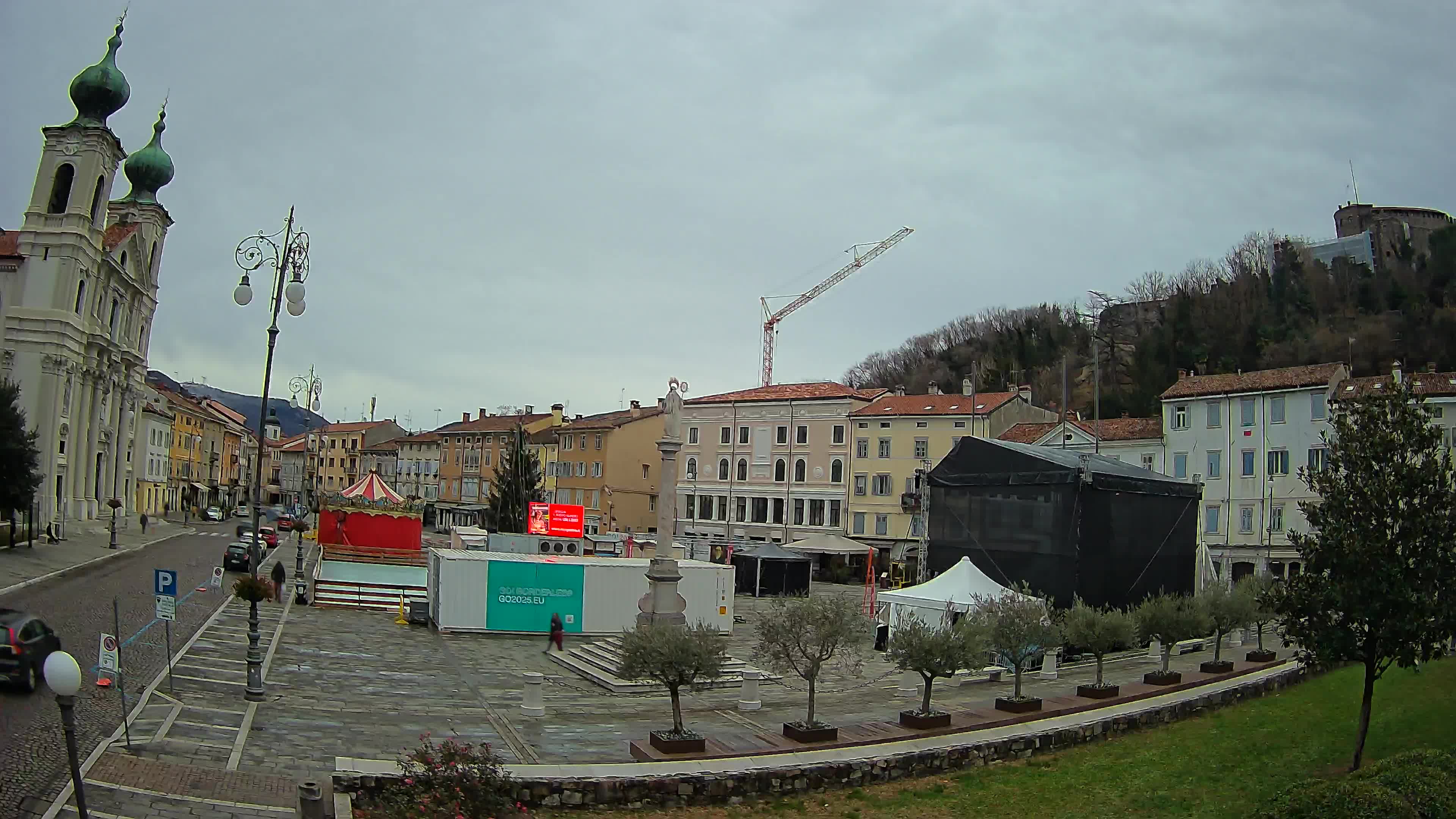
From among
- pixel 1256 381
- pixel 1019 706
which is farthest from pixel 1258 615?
pixel 1256 381

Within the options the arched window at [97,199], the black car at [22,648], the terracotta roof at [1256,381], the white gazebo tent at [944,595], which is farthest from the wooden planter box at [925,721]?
the arched window at [97,199]

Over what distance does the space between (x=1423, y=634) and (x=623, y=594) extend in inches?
846

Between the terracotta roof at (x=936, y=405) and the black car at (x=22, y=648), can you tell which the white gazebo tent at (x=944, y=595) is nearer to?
the black car at (x=22, y=648)

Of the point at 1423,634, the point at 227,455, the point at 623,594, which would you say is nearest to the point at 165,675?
the point at 623,594

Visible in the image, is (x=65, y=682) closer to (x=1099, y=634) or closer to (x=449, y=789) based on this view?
(x=449, y=789)

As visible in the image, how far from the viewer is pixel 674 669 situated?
53.9ft

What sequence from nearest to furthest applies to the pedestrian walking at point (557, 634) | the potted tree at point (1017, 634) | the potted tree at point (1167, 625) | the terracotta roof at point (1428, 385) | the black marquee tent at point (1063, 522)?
1. the potted tree at point (1017, 634)
2. the potted tree at point (1167, 625)
3. the pedestrian walking at point (557, 634)
4. the black marquee tent at point (1063, 522)
5. the terracotta roof at point (1428, 385)

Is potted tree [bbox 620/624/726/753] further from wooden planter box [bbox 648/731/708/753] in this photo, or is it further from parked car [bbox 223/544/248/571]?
parked car [bbox 223/544/248/571]

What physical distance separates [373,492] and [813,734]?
43.7 metres

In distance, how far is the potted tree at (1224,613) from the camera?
25.6m

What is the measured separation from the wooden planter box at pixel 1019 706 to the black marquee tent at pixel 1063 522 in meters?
13.3

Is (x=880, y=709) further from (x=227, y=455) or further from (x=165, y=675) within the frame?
(x=227, y=455)

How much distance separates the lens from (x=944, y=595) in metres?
28.6

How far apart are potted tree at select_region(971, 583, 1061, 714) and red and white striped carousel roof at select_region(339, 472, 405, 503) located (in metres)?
41.4
